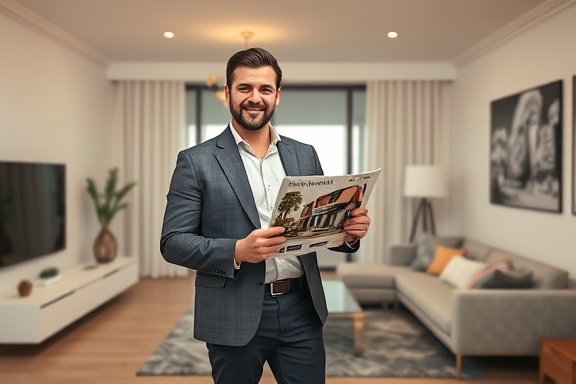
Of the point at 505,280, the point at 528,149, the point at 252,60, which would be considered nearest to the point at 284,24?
the point at 528,149

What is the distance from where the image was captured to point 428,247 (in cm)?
606

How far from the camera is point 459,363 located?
150 inches

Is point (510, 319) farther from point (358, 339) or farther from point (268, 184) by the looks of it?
point (268, 184)

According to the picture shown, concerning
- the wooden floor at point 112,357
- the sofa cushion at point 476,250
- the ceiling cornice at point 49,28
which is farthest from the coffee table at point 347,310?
the ceiling cornice at point 49,28

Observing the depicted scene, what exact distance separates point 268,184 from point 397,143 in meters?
5.87

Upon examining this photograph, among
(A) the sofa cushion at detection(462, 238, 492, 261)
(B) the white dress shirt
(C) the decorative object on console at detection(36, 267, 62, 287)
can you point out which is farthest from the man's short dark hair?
(A) the sofa cushion at detection(462, 238, 492, 261)

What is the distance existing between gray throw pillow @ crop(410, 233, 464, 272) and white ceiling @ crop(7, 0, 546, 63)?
190 cm

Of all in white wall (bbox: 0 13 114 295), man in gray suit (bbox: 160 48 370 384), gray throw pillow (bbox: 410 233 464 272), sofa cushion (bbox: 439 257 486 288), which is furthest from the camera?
gray throw pillow (bbox: 410 233 464 272)

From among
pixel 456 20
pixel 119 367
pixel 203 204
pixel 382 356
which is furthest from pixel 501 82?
pixel 203 204

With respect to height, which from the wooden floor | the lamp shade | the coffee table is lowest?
the wooden floor

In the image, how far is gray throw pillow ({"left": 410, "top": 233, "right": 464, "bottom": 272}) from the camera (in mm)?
5945

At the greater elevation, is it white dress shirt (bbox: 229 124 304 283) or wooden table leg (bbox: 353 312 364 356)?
white dress shirt (bbox: 229 124 304 283)

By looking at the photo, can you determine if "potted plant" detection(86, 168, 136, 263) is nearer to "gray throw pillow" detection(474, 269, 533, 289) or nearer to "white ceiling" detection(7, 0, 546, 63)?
"white ceiling" detection(7, 0, 546, 63)

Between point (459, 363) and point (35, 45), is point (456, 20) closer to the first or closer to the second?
point (459, 363)
